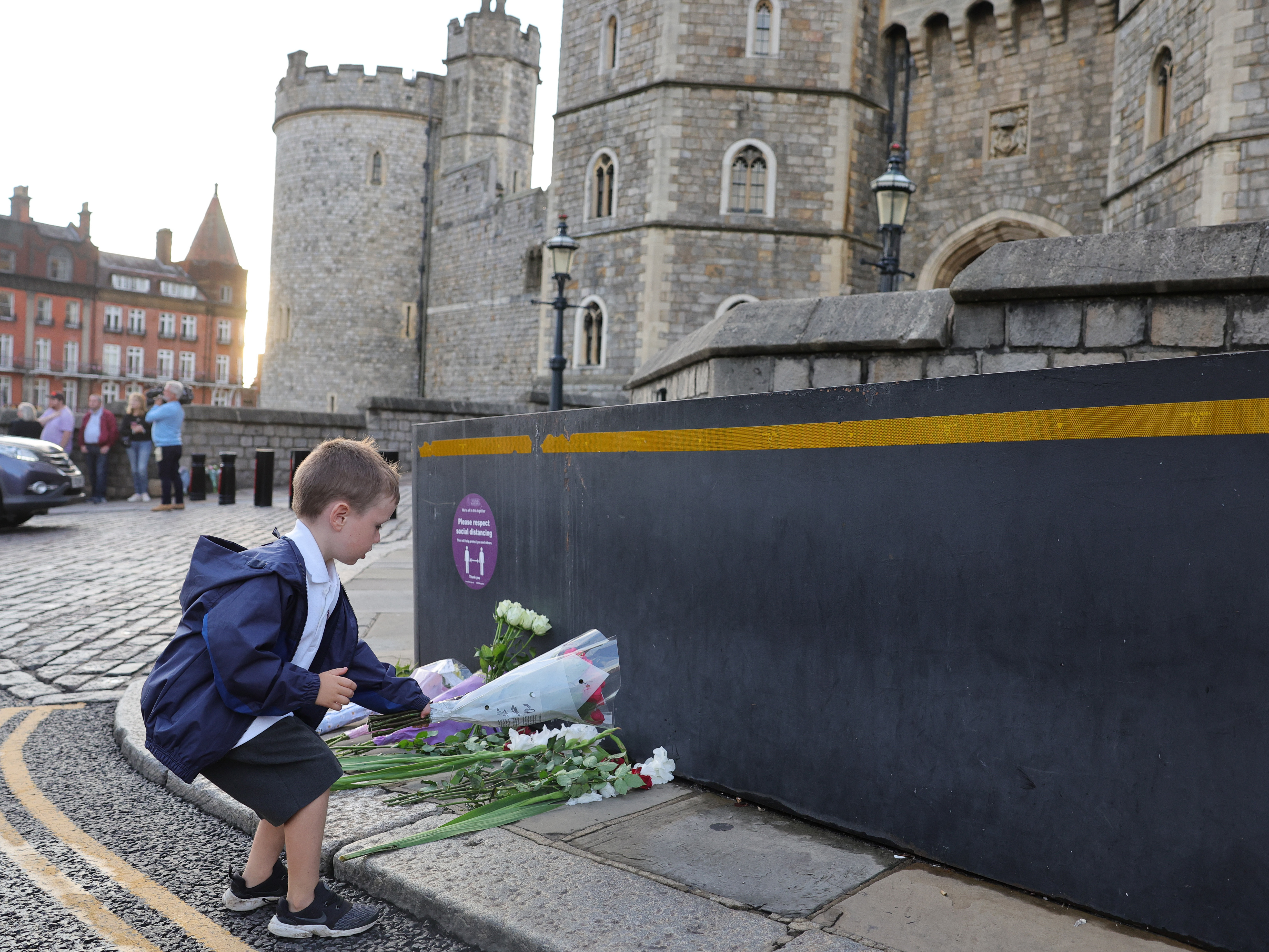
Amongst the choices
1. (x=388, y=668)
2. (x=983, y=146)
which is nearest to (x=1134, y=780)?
(x=388, y=668)

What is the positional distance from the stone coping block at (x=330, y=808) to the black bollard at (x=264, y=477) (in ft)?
34.2

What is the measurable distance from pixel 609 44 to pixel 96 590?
17.9 metres

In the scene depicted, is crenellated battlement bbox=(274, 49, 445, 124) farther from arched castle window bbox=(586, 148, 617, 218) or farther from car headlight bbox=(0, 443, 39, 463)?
car headlight bbox=(0, 443, 39, 463)

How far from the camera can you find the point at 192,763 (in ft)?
6.97

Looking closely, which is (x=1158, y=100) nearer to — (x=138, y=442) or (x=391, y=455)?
(x=391, y=455)

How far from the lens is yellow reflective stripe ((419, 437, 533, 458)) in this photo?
3.68 meters

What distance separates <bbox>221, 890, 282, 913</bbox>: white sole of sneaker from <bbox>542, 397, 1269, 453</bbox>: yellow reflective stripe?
1.63m

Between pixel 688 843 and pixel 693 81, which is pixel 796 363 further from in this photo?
pixel 693 81

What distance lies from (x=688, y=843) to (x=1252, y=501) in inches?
60.7

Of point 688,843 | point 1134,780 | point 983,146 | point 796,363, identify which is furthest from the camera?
point 983,146

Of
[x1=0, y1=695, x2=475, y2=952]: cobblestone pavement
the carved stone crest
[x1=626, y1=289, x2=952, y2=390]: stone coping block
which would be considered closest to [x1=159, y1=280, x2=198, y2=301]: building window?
the carved stone crest

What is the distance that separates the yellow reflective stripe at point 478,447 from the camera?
3.68m

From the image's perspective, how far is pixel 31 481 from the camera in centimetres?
1017

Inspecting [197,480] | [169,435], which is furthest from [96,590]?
[197,480]
